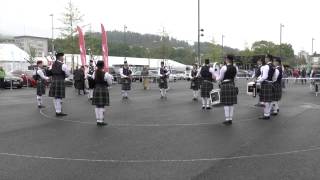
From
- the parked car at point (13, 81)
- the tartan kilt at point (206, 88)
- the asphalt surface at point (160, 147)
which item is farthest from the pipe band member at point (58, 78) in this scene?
the parked car at point (13, 81)

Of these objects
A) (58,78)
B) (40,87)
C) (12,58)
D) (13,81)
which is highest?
(12,58)

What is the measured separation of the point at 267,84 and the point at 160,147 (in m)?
5.46

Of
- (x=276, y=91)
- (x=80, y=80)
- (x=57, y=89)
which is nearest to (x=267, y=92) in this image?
(x=276, y=91)

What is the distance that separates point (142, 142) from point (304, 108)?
333 inches

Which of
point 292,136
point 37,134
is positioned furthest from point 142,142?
point 292,136

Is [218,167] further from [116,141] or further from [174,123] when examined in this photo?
[174,123]

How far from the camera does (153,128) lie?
10.7 m

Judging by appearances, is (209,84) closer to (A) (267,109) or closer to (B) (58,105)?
(A) (267,109)

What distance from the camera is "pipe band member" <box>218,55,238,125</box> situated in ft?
37.5

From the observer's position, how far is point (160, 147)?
8.30 metres

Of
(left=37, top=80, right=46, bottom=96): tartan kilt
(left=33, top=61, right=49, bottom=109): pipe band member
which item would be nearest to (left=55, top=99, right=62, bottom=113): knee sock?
(left=33, top=61, right=49, bottom=109): pipe band member

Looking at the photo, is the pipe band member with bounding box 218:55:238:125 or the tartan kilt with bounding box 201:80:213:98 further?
the tartan kilt with bounding box 201:80:213:98

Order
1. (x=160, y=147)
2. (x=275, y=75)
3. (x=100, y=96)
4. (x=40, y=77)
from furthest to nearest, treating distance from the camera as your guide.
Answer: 1. (x=40, y=77)
2. (x=275, y=75)
3. (x=100, y=96)
4. (x=160, y=147)

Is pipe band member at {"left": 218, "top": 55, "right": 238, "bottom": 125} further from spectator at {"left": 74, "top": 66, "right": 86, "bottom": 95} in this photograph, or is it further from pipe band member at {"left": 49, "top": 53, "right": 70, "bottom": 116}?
spectator at {"left": 74, "top": 66, "right": 86, "bottom": 95}
